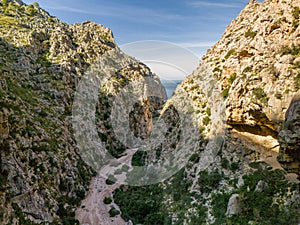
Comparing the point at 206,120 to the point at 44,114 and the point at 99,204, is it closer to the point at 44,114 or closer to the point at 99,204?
the point at 99,204

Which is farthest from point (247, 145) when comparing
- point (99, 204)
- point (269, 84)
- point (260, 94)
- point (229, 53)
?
point (99, 204)

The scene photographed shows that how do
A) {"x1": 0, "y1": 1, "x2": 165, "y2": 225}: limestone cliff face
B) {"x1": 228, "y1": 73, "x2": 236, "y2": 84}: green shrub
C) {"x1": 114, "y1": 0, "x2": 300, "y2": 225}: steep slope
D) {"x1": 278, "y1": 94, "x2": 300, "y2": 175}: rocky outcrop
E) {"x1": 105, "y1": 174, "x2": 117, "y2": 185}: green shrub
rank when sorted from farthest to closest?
{"x1": 105, "y1": 174, "x2": 117, "y2": 185}: green shrub < {"x1": 228, "y1": 73, "x2": 236, "y2": 84}: green shrub < {"x1": 0, "y1": 1, "x2": 165, "y2": 225}: limestone cliff face < {"x1": 114, "y1": 0, "x2": 300, "y2": 225}: steep slope < {"x1": 278, "y1": 94, "x2": 300, "y2": 175}: rocky outcrop

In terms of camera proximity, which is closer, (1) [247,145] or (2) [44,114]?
(1) [247,145]

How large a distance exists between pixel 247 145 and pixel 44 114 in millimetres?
35843

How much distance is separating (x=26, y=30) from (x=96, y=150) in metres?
45.1

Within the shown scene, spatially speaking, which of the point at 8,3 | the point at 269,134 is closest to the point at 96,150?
the point at 269,134

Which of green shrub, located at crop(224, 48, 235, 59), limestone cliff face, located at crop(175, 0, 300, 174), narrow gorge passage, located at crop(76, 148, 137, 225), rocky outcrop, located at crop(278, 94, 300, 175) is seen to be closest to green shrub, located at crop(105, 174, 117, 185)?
narrow gorge passage, located at crop(76, 148, 137, 225)

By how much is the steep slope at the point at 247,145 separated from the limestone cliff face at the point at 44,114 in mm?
11696

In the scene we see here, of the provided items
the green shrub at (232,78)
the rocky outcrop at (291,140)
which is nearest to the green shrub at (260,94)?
the rocky outcrop at (291,140)

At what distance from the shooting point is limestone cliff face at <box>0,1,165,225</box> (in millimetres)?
24547

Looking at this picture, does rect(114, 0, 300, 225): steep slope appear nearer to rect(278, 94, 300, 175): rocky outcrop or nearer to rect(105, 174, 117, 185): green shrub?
rect(278, 94, 300, 175): rocky outcrop

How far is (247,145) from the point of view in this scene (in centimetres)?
2189

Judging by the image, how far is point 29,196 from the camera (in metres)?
24.5

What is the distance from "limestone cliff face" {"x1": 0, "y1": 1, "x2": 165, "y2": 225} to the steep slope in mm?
11696
